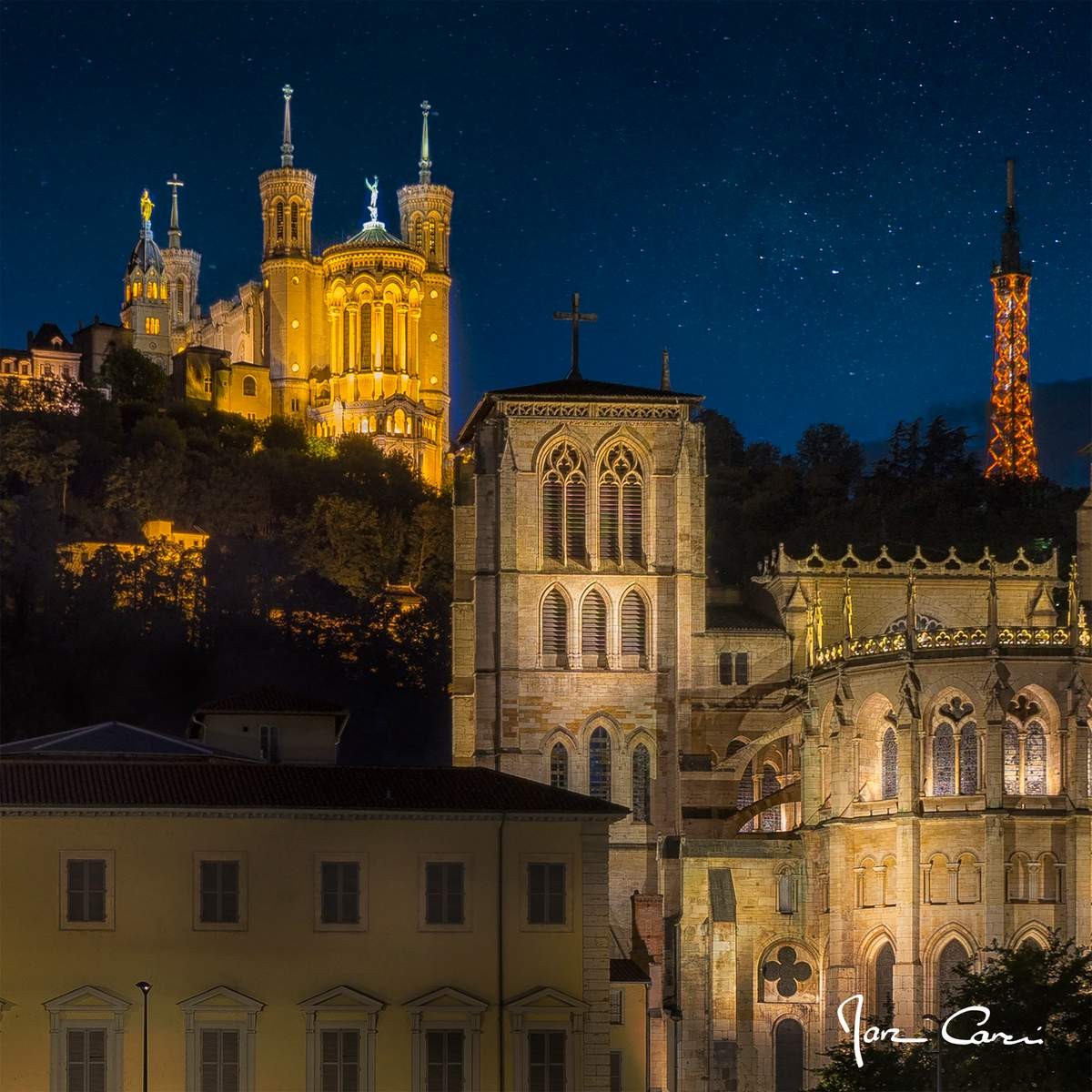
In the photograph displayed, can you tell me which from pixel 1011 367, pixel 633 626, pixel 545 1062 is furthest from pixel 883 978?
pixel 1011 367

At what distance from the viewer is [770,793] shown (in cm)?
9038

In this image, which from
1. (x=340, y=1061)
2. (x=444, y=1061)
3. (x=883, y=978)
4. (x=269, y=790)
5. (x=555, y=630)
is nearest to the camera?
(x=340, y=1061)

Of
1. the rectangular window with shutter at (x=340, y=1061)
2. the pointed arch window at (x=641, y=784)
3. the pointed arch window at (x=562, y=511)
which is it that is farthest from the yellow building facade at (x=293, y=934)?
the pointed arch window at (x=562, y=511)

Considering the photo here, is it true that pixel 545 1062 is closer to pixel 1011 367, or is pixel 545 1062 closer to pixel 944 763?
pixel 944 763

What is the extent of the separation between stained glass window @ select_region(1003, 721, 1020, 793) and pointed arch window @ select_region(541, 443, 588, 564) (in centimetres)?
1807

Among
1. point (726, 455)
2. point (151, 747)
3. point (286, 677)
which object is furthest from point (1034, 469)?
point (151, 747)

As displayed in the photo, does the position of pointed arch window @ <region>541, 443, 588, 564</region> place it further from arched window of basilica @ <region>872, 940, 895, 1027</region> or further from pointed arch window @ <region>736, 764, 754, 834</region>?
arched window of basilica @ <region>872, 940, 895, 1027</region>

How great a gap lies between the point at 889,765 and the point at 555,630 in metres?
14.8

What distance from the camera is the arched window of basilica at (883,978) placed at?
7888cm

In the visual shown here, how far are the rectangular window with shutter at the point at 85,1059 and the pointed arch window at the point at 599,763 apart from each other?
32.2m

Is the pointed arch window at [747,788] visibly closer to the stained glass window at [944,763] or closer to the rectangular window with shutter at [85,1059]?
the stained glass window at [944,763]

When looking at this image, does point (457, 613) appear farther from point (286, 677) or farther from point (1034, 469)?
point (1034, 469)

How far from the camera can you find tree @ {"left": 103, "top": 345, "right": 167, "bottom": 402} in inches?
7067

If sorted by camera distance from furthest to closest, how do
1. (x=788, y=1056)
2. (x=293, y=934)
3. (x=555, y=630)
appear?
(x=555, y=630)
(x=788, y=1056)
(x=293, y=934)
